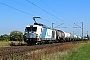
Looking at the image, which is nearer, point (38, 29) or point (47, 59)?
point (47, 59)

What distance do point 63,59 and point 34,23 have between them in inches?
1001

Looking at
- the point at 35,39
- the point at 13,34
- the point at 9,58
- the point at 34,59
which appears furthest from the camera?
the point at 13,34

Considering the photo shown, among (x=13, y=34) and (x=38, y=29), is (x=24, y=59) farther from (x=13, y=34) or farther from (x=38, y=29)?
(x=13, y=34)

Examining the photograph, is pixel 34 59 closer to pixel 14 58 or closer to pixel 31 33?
pixel 14 58

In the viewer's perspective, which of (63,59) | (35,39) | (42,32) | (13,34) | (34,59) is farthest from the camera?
(13,34)

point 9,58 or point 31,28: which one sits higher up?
point 31,28

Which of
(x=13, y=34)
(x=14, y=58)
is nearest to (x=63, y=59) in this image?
(x=14, y=58)

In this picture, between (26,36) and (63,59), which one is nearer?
(63,59)

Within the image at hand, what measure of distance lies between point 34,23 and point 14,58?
1077 inches

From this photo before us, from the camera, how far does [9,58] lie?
Result: 11.0 meters

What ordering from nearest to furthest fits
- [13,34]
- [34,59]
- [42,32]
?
1. [34,59]
2. [42,32]
3. [13,34]

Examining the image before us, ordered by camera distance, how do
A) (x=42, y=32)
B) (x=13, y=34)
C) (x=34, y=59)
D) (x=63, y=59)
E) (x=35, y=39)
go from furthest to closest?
(x=13, y=34) < (x=42, y=32) < (x=35, y=39) < (x=63, y=59) < (x=34, y=59)

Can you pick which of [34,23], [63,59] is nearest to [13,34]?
[34,23]

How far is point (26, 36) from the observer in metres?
34.3
